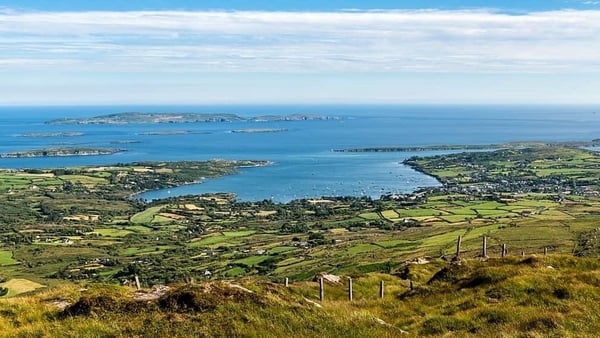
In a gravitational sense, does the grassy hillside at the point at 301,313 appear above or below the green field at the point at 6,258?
above

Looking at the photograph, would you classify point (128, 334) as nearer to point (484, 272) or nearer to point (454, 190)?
point (484, 272)

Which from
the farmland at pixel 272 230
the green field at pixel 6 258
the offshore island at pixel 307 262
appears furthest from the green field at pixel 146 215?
the green field at pixel 6 258

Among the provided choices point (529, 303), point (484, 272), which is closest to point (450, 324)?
point (529, 303)

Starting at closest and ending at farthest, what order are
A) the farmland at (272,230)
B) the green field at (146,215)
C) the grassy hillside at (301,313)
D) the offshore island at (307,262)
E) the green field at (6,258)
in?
the grassy hillside at (301,313), the offshore island at (307,262), the farmland at (272,230), the green field at (6,258), the green field at (146,215)

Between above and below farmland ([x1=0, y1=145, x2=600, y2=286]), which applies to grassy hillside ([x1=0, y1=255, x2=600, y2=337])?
above

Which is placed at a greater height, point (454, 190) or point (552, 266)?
point (552, 266)

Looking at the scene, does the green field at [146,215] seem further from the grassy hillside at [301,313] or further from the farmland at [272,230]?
the grassy hillside at [301,313]

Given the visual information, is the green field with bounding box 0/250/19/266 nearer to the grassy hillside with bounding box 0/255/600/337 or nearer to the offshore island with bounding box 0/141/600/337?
the offshore island with bounding box 0/141/600/337

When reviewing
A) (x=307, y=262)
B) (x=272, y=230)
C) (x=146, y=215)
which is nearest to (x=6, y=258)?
(x=146, y=215)

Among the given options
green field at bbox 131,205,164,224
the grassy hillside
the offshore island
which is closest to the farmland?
green field at bbox 131,205,164,224
